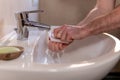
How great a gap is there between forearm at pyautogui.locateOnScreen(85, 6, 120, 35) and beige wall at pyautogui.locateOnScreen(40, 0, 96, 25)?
99cm

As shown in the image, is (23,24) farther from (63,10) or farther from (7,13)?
(63,10)

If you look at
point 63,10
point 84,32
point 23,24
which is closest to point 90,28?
point 84,32

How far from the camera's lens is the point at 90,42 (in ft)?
3.37

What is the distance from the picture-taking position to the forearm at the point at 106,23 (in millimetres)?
781

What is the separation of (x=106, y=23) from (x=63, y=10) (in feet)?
3.35

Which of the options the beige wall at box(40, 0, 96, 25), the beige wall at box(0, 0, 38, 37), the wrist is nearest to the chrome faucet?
the beige wall at box(0, 0, 38, 37)

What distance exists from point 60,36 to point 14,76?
1.22 feet

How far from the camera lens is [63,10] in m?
1.78

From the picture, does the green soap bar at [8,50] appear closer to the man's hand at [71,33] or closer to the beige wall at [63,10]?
the man's hand at [71,33]

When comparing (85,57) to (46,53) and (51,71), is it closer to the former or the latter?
(46,53)

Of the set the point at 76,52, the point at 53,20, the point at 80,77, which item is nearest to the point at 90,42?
the point at 76,52

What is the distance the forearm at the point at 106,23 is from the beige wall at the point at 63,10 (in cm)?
99

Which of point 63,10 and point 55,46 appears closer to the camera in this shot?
point 55,46

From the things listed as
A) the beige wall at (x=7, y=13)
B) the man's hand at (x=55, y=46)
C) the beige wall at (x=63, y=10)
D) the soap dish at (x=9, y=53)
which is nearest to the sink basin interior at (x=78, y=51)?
the man's hand at (x=55, y=46)
